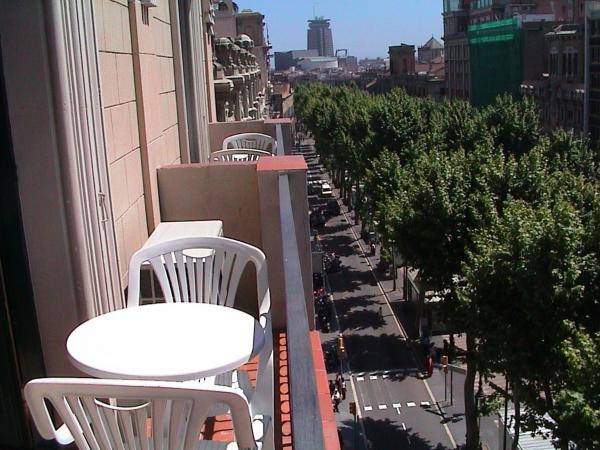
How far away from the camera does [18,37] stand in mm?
3518

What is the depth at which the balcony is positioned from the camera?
115 inches

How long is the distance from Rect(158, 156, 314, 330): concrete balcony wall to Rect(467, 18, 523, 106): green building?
54.8m

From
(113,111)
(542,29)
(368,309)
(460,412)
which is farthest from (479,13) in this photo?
(113,111)

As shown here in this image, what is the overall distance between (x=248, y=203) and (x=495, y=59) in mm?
60211

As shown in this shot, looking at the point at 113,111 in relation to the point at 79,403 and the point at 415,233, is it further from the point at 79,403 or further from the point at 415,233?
Result: the point at 415,233

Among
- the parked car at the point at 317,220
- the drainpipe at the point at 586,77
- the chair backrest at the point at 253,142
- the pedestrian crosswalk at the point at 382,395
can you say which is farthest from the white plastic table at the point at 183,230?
the drainpipe at the point at 586,77

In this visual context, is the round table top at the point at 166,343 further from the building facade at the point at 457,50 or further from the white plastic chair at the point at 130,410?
the building facade at the point at 457,50

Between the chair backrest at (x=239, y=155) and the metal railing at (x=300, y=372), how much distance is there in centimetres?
699

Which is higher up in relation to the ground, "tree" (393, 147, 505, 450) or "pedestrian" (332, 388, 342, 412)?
"tree" (393, 147, 505, 450)

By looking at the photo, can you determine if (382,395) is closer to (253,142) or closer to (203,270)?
(253,142)

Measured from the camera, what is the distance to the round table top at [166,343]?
9.20ft

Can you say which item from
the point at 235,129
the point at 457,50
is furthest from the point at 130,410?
the point at 457,50

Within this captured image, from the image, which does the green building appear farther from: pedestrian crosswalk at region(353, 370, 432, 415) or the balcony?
the balcony

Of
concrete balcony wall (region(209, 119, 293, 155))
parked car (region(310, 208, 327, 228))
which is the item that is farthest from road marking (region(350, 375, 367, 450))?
parked car (region(310, 208, 327, 228))
